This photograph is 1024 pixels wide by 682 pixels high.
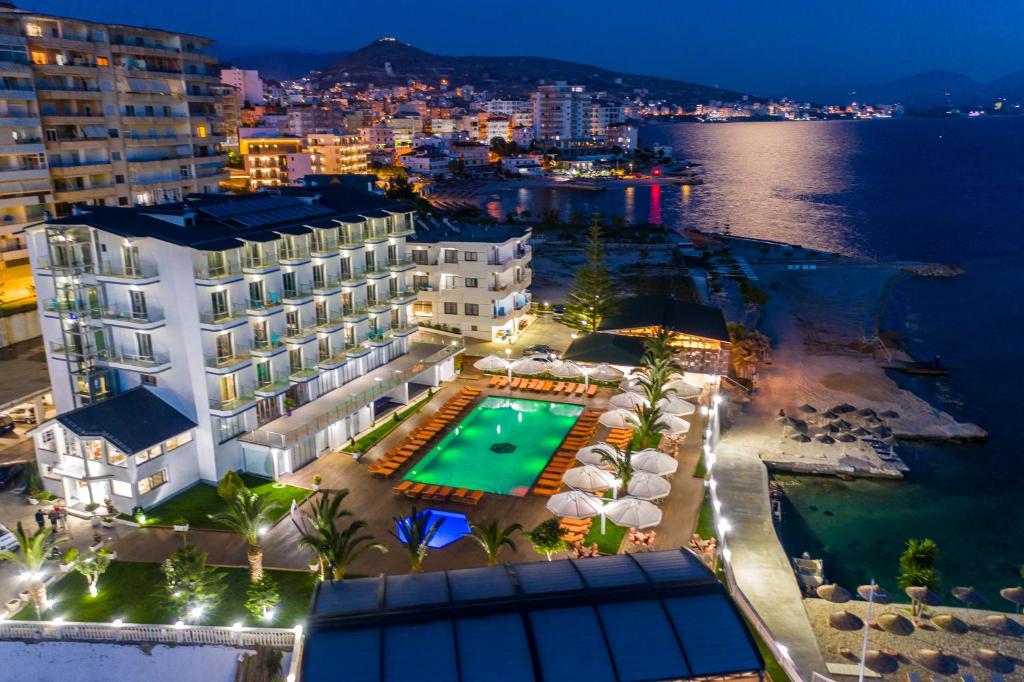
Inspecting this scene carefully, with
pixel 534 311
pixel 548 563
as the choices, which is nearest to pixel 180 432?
pixel 548 563

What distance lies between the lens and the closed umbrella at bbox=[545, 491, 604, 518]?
93.1ft

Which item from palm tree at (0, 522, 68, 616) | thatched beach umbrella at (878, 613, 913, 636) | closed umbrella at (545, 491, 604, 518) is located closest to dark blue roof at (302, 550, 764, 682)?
closed umbrella at (545, 491, 604, 518)

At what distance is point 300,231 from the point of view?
116ft

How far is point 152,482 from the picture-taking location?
99.1ft

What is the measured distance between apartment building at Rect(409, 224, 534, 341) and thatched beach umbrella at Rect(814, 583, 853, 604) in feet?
99.1

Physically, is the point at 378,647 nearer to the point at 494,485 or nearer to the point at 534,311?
the point at 494,485

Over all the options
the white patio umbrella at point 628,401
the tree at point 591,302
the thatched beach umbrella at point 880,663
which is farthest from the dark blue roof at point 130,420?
the tree at point 591,302

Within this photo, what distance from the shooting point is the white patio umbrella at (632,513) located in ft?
91.1

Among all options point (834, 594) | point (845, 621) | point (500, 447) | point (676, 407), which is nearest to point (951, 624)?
point (834, 594)

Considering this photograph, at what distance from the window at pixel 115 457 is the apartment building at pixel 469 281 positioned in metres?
26.0

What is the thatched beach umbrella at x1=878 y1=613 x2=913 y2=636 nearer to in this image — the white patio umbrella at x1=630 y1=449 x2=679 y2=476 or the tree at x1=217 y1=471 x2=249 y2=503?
the white patio umbrella at x1=630 y1=449 x2=679 y2=476

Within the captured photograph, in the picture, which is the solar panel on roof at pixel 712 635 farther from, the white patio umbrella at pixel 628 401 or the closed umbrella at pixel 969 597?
the white patio umbrella at pixel 628 401

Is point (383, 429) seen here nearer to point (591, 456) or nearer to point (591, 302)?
point (591, 456)

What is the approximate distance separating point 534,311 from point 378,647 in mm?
46528
